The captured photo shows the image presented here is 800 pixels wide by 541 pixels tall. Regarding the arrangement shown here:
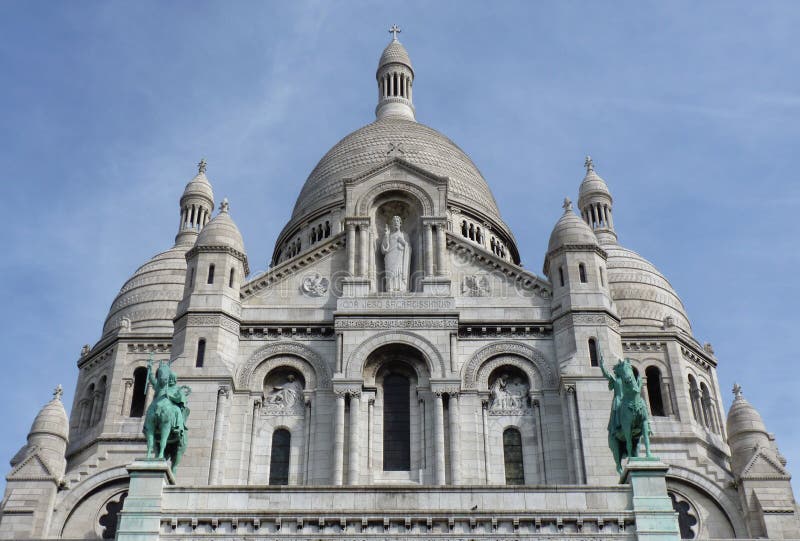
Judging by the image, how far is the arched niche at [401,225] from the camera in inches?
1449

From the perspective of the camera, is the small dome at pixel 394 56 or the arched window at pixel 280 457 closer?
the arched window at pixel 280 457

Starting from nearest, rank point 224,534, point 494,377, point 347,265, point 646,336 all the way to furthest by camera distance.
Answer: point 224,534 → point 494,377 → point 347,265 → point 646,336

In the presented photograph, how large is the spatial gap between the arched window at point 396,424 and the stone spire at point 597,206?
21.6 metres

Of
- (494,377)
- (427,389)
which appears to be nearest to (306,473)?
(427,389)

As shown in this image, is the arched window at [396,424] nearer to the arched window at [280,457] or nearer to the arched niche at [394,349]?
the arched niche at [394,349]

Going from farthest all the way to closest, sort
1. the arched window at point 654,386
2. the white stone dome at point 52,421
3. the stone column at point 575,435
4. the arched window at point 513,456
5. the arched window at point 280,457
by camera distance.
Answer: the arched window at point 654,386 < the white stone dome at point 52,421 < the arched window at point 280,457 < the arched window at point 513,456 < the stone column at point 575,435

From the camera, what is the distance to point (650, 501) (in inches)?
1020

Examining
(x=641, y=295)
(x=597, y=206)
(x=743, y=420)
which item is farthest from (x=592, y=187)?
(x=743, y=420)

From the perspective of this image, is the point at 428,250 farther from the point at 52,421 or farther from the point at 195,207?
the point at 195,207

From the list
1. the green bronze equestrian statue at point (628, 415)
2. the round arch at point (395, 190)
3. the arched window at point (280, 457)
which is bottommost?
the green bronze equestrian statue at point (628, 415)

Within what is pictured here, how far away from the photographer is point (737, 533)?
122 ft

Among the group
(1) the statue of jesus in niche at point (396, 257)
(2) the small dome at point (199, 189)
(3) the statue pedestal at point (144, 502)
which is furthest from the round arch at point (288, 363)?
(2) the small dome at point (199, 189)

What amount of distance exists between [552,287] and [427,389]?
5777 mm

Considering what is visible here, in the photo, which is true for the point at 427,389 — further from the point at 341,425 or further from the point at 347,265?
the point at 347,265
